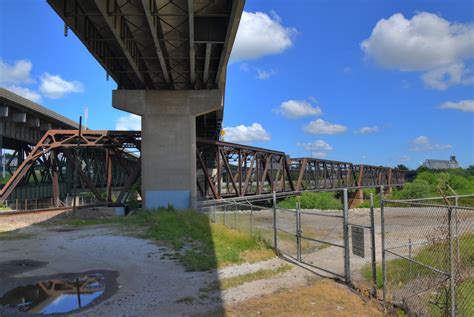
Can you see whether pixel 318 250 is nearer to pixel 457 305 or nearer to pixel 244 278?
pixel 244 278

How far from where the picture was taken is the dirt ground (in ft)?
24.9

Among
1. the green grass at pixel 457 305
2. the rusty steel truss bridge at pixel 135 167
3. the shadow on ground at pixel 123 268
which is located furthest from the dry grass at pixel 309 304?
the rusty steel truss bridge at pixel 135 167

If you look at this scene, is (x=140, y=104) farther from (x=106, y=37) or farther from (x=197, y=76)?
(x=106, y=37)

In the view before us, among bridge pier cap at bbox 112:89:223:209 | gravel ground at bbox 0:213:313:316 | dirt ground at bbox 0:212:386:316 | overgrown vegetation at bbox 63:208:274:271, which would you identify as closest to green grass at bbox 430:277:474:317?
dirt ground at bbox 0:212:386:316

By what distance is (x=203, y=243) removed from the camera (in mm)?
15219

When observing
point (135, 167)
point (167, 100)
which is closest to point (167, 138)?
point (167, 100)

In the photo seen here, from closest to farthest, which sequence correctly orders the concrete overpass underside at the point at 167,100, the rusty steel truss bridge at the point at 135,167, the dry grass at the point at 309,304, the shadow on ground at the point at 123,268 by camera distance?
the dry grass at the point at 309,304, the shadow on ground at the point at 123,268, the concrete overpass underside at the point at 167,100, the rusty steel truss bridge at the point at 135,167

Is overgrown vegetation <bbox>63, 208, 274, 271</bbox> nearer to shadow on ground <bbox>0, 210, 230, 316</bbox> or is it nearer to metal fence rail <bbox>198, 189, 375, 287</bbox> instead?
shadow on ground <bbox>0, 210, 230, 316</bbox>

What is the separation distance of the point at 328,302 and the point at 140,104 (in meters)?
26.0

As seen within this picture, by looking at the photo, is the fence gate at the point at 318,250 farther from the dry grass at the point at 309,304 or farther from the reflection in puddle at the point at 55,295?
the reflection in puddle at the point at 55,295

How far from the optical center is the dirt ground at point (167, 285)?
7.58 metres

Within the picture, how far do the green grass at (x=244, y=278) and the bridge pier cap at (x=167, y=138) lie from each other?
2097 centimetres

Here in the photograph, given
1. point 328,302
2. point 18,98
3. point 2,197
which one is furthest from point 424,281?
point 18,98

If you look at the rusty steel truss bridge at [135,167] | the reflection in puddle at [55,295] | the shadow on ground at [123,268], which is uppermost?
the rusty steel truss bridge at [135,167]
